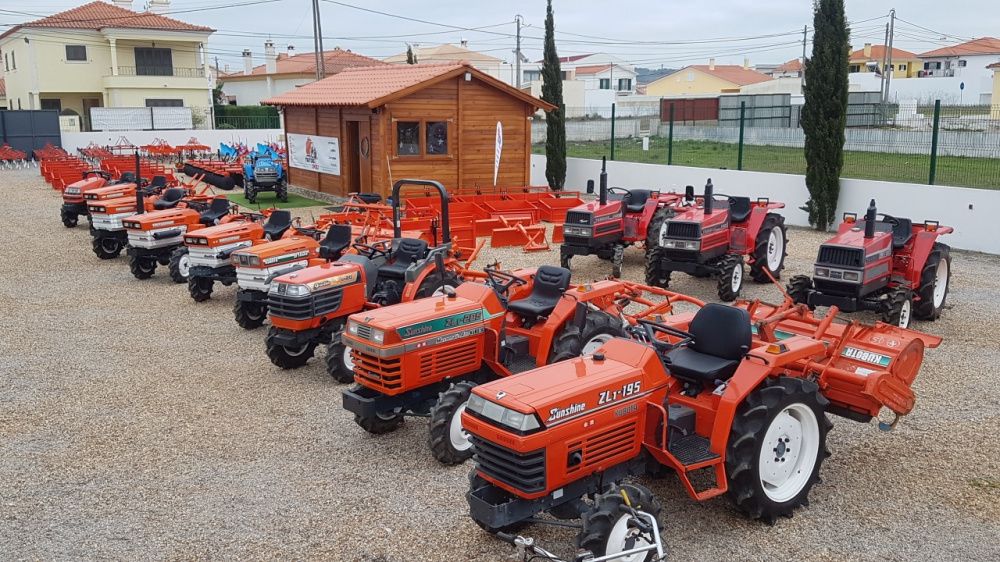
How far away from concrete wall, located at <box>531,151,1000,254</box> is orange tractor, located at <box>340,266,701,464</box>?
9493mm

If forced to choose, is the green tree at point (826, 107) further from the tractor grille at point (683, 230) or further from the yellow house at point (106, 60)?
the yellow house at point (106, 60)

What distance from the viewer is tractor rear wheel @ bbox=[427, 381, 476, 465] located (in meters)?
5.78

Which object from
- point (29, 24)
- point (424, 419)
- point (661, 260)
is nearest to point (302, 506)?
point (424, 419)

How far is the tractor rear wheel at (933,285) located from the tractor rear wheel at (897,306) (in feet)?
1.30

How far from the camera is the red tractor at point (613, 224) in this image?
12.2m

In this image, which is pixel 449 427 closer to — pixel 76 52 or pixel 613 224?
pixel 613 224

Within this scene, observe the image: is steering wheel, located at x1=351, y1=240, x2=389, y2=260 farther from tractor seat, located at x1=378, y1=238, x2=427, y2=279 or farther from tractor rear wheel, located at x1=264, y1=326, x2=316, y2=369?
tractor rear wheel, located at x1=264, y1=326, x2=316, y2=369

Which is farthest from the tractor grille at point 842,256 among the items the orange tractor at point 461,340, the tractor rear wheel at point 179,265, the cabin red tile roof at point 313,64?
the cabin red tile roof at point 313,64

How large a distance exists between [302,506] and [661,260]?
689 cm

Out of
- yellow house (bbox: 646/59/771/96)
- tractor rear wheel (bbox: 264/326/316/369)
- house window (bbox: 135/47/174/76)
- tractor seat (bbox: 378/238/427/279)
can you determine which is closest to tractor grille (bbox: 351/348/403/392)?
tractor rear wheel (bbox: 264/326/316/369)

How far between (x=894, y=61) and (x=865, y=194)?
7848 cm

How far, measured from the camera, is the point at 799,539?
4930 millimetres

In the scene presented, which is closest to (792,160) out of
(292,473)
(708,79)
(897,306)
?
(897,306)

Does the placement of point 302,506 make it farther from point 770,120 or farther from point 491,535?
point 770,120
